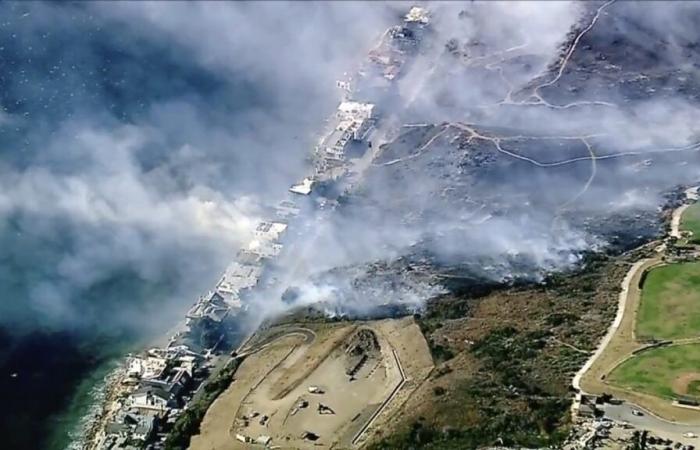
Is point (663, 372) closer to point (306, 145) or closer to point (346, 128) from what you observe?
point (346, 128)

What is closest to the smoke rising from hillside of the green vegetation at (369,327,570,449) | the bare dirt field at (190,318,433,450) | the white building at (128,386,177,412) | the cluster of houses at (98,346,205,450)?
the cluster of houses at (98,346,205,450)

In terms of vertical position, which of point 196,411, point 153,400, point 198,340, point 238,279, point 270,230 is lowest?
point 196,411

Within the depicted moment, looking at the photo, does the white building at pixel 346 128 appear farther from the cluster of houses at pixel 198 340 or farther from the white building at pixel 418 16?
the white building at pixel 418 16

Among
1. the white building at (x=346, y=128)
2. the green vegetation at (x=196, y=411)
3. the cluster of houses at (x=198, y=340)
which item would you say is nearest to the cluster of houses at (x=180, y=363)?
the cluster of houses at (x=198, y=340)

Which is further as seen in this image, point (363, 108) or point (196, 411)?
point (363, 108)

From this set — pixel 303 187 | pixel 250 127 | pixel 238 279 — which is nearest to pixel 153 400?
pixel 238 279
